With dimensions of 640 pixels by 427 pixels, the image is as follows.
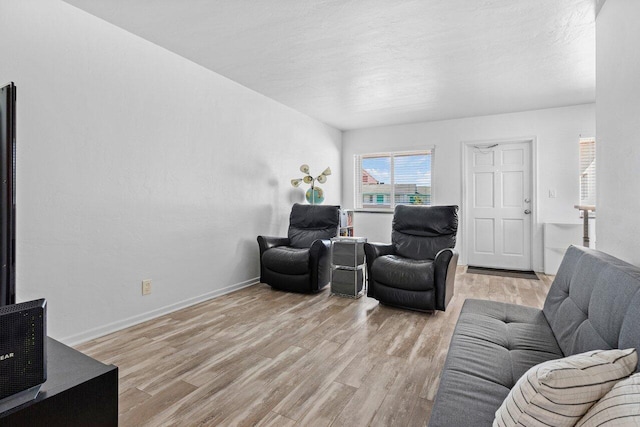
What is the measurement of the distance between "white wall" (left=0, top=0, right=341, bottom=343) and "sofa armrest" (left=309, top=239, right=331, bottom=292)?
871 mm

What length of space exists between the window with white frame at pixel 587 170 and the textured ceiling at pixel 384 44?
0.61 m

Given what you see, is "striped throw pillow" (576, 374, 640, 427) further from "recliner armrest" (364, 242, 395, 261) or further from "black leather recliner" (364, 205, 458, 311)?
"recliner armrest" (364, 242, 395, 261)

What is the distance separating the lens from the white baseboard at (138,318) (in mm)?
2375

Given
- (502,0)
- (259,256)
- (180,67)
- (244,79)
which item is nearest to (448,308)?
(259,256)

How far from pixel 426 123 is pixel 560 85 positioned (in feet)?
6.51

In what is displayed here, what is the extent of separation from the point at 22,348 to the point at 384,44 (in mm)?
2978

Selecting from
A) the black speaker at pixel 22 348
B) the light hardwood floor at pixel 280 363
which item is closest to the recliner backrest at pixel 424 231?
the light hardwood floor at pixel 280 363

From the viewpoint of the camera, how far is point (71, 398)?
3.20 feet

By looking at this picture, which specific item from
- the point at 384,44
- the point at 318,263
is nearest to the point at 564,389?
the point at 384,44

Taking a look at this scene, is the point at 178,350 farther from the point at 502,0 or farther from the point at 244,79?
the point at 502,0

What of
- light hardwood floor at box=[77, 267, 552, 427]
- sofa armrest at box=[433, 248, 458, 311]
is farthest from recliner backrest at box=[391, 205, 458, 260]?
light hardwood floor at box=[77, 267, 552, 427]

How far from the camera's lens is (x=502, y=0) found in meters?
2.23

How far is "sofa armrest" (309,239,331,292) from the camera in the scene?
3572 millimetres

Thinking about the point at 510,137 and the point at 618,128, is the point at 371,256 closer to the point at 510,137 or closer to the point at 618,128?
the point at 618,128
